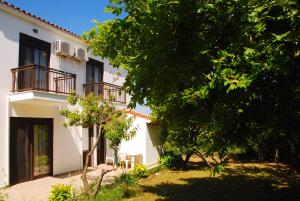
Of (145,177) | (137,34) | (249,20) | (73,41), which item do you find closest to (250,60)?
(249,20)

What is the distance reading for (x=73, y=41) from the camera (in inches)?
607

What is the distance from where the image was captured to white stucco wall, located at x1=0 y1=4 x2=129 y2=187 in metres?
11.5

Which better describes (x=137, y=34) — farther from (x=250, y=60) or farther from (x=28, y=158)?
(x=28, y=158)

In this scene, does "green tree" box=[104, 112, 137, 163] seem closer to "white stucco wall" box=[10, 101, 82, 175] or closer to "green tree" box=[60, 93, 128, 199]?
"green tree" box=[60, 93, 128, 199]

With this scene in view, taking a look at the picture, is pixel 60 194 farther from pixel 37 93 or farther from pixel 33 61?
pixel 33 61

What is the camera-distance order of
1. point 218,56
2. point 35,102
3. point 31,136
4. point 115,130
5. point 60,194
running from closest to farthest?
point 218,56
point 60,194
point 115,130
point 35,102
point 31,136

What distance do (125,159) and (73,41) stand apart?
698 centimetres

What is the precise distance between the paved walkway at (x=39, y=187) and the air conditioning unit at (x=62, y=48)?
570cm

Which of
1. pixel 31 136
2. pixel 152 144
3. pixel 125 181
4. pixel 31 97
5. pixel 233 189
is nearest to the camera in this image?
pixel 31 97

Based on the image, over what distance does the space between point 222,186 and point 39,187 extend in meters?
7.18

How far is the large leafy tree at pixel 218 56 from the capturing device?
458cm

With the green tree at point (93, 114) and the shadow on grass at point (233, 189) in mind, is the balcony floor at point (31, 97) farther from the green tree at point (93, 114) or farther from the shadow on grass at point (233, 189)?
the shadow on grass at point (233, 189)

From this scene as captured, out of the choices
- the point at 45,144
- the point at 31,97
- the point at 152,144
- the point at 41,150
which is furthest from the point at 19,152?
the point at 152,144

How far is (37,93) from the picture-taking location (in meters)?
11.7
